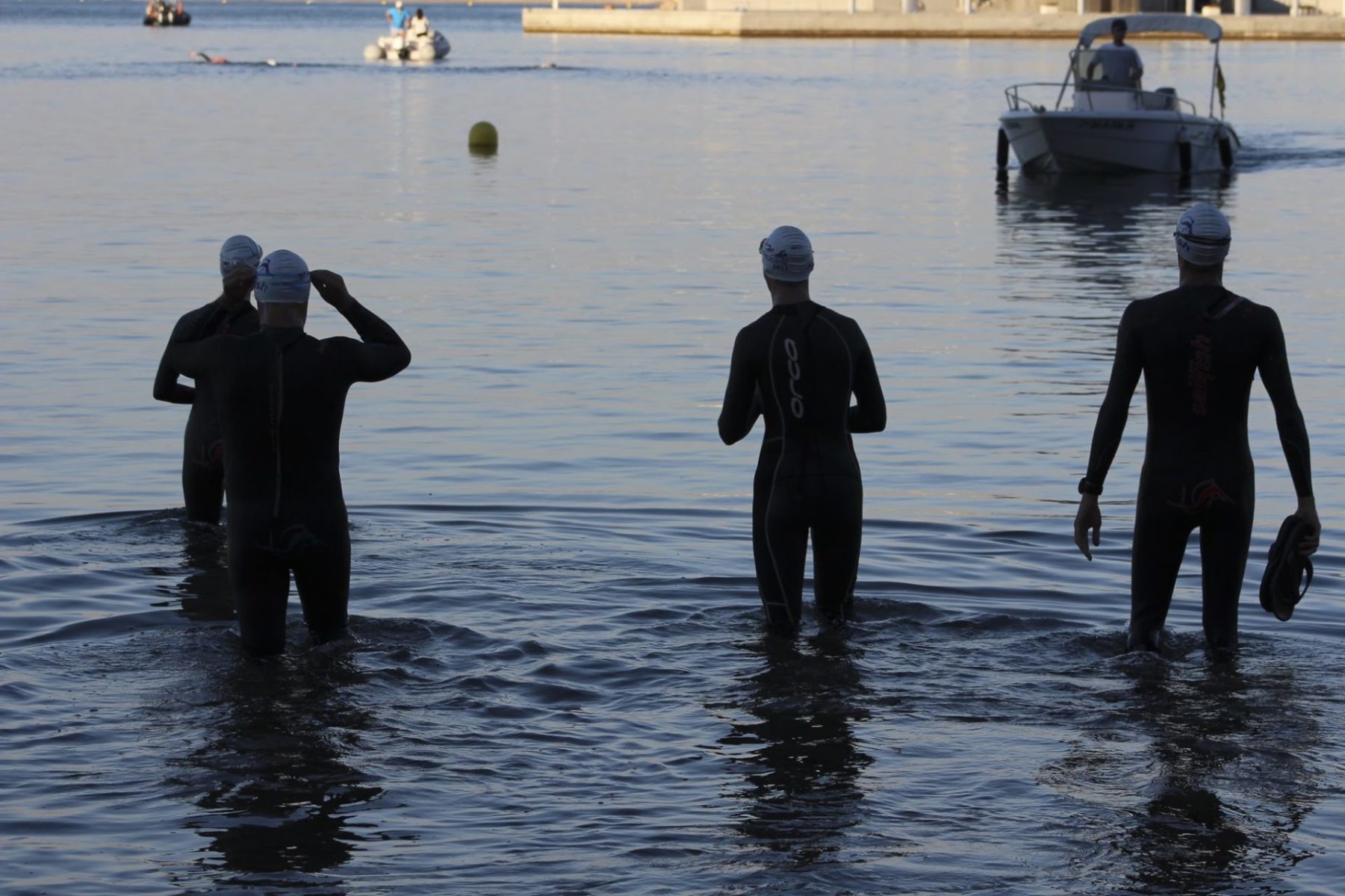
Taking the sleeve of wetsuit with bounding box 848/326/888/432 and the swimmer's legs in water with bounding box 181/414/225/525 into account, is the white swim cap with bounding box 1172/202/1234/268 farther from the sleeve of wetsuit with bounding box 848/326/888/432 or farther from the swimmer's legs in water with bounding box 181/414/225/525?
the swimmer's legs in water with bounding box 181/414/225/525

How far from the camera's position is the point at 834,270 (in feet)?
82.4

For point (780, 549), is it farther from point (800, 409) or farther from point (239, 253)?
point (239, 253)

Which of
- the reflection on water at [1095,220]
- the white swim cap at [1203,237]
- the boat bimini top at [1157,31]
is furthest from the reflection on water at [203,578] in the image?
the boat bimini top at [1157,31]

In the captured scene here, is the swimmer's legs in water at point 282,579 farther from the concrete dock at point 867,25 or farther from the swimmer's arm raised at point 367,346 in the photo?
the concrete dock at point 867,25

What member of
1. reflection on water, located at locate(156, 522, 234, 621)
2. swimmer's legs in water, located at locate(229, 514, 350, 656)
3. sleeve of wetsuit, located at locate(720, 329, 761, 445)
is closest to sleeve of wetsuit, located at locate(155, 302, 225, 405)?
swimmer's legs in water, located at locate(229, 514, 350, 656)

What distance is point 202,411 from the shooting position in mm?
10453

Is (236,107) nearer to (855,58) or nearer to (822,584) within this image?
(855,58)

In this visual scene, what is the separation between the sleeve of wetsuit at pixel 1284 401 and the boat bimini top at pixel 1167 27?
26676 millimetres

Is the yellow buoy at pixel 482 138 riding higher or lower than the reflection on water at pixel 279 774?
higher

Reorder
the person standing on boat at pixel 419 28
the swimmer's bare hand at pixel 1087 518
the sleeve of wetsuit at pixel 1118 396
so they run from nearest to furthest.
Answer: the sleeve of wetsuit at pixel 1118 396 → the swimmer's bare hand at pixel 1087 518 → the person standing on boat at pixel 419 28

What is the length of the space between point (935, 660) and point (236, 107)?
179ft

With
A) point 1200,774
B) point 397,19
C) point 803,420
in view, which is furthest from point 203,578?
point 397,19

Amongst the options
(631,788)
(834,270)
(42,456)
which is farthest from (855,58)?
(631,788)

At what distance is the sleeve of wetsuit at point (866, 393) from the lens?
8.08 meters
